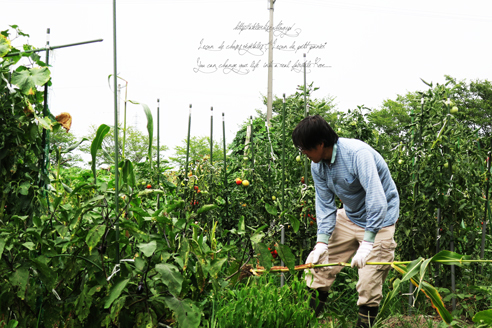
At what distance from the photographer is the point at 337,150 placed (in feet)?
8.27

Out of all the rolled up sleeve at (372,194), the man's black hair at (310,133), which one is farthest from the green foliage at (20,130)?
the rolled up sleeve at (372,194)

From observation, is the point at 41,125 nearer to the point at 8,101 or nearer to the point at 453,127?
the point at 8,101

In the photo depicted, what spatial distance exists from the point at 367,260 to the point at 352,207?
332 mm

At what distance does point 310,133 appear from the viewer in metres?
2.32

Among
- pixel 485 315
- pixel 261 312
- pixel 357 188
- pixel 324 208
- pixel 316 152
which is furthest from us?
pixel 324 208

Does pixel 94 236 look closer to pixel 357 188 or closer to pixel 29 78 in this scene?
pixel 29 78

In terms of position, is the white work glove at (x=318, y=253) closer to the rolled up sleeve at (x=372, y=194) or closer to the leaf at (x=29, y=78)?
the rolled up sleeve at (x=372, y=194)

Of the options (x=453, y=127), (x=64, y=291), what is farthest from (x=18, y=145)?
(x=453, y=127)

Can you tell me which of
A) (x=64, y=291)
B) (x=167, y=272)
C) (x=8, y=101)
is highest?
(x=8, y=101)

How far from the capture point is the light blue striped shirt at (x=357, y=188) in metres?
2.28

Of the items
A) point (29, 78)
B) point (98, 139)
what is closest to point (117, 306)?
point (98, 139)

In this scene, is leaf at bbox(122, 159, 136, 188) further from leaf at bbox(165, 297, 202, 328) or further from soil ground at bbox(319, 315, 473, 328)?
soil ground at bbox(319, 315, 473, 328)

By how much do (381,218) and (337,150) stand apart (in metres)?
0.48

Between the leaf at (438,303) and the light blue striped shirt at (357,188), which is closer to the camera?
the leaf at (438,303)
